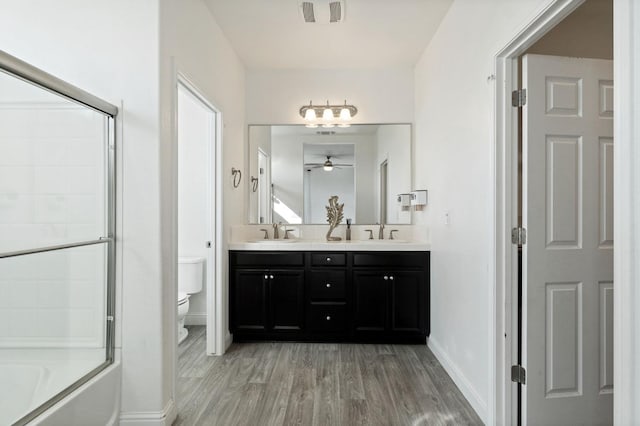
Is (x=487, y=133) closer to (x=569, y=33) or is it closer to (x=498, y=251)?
(x=498, y=251)

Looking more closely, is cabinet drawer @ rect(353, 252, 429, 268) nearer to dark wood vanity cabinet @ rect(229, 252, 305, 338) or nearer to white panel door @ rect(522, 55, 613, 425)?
dark wood vanity cabinet @ rect(229, 252, 305, 338)

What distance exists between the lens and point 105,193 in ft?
6.21

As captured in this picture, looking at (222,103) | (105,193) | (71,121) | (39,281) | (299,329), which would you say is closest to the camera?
(39,281)

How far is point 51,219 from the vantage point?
1710 mm

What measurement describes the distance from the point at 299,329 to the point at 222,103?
2043 millimetres

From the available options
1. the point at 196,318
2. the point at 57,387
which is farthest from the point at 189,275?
the point at 57,387

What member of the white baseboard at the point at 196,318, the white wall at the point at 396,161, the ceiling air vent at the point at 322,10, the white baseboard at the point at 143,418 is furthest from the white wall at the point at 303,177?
the white baseboard at the point at 143,418

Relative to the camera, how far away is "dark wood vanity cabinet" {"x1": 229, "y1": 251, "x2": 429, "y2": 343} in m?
3.21

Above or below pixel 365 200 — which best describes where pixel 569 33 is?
above

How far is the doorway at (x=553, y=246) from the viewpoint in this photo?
6.07ft

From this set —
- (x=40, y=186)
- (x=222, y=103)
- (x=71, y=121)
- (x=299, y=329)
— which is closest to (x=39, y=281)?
(x=40, y=186)

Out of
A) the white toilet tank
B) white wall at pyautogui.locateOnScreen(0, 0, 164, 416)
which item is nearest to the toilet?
the white toilet tank

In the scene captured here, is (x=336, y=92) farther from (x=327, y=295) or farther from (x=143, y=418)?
(x=143, y=418)

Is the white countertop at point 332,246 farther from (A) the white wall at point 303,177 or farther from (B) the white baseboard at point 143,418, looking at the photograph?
(B) the white baseboard at point 143,418
